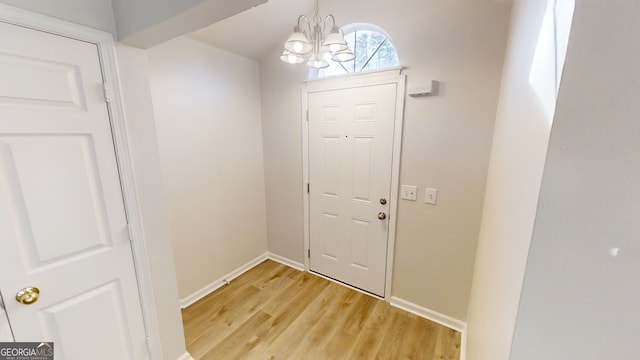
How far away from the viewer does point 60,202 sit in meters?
1.09

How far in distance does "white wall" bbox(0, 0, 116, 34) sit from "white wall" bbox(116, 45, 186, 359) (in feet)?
0.35

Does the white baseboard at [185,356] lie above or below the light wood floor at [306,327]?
above

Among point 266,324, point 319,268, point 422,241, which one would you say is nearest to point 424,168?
point 422,241

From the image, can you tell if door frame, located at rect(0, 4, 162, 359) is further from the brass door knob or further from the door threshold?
the door threshold

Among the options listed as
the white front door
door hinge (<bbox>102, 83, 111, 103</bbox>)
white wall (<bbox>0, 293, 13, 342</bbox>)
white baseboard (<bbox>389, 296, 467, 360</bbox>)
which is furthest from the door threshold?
door hinge (<bbox>102, 83, 111, 103</bbox>)

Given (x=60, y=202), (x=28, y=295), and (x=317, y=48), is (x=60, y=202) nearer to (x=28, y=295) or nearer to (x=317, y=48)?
(x=28, y=295)

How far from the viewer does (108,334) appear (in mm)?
1300

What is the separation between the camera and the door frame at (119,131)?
3.18 feet

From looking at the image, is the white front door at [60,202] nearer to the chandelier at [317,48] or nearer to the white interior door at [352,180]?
the chandelier at [317,48]

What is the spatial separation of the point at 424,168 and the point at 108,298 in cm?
219

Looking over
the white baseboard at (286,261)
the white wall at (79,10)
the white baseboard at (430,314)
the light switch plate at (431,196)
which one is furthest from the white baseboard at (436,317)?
the white wall at (79,10)

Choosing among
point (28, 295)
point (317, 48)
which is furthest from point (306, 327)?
point (317, 48)

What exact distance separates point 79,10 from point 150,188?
2.82ft

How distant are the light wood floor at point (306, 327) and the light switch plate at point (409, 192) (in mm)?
1048
